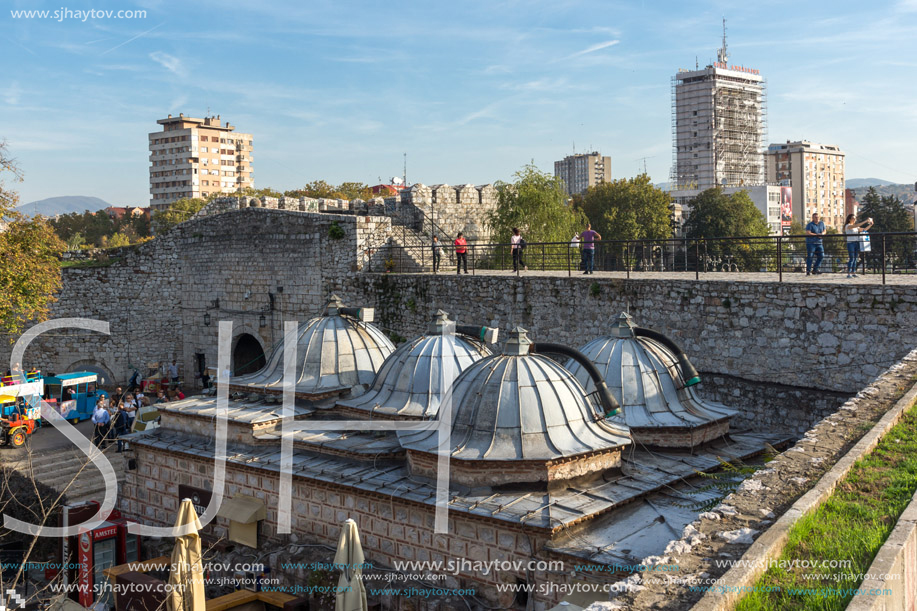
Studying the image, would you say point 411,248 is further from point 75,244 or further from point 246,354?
point 75,244

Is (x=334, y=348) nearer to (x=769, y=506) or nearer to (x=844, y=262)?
(x=769, y=506)

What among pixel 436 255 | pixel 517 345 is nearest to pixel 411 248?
pixel 436 255

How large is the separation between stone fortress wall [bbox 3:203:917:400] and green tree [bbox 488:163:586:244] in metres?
4.38

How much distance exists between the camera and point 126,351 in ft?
77.8

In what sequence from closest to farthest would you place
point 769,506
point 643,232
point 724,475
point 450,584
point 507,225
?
1. point 769,506
2. point 450,584
3. point 724,475
4. point 507,225
5. point 643,232

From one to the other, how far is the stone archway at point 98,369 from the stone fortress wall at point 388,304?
0.22ft

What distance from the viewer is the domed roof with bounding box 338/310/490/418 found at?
10.6m

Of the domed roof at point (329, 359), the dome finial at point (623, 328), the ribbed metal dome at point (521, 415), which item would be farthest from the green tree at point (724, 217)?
the ribbed metal dome at point (521, 415)

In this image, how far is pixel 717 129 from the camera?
8144 cm

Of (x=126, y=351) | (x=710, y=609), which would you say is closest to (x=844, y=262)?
(x=710, y=609)

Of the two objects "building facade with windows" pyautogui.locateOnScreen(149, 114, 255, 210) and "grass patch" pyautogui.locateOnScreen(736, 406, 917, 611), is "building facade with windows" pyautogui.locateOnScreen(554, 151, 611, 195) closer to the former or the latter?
"building facade with windows" pyautogui.locateOnScreen(149, 114, 255, 210)

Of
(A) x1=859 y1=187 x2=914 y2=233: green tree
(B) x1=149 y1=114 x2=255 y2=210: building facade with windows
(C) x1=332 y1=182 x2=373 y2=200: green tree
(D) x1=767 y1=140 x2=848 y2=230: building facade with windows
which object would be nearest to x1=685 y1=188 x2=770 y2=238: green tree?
(A) x1=859 y1=187 x2=914 y2=233: green tree

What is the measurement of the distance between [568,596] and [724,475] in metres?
3.00

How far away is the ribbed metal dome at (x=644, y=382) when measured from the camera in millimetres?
9922
